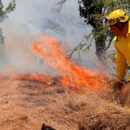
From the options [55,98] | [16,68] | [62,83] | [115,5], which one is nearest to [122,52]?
[55,98]

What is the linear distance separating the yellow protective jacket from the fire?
1013 mm

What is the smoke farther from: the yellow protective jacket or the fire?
the yellow protective jacket

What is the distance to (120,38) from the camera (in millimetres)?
7707

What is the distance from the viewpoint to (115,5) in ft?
43.2

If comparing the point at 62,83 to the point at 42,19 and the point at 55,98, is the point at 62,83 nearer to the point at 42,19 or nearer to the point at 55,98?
the point at 55,98

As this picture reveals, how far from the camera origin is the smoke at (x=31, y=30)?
48.2 feet

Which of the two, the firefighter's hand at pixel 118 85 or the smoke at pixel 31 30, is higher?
the smoke at pixel 31 30

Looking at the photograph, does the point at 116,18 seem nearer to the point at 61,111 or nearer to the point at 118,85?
the point at 118,85

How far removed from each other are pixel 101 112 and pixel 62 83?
471 cm

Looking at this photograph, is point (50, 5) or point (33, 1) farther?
point (50, 5)

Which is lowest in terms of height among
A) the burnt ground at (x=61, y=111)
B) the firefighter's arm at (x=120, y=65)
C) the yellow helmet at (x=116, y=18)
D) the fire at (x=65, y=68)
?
the burnt ground at (x=61, y=111)

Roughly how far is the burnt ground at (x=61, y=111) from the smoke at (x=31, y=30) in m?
3.94

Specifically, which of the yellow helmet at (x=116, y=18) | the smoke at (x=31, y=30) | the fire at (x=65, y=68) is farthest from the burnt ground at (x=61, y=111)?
the smoke at (x=31, y=30)

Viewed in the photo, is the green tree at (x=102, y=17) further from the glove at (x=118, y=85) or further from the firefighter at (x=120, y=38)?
the glove at (x=118, y=85)
